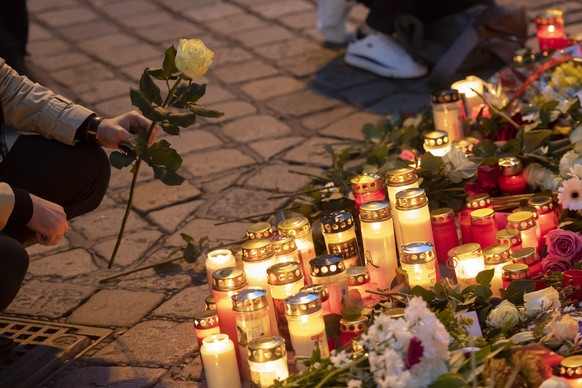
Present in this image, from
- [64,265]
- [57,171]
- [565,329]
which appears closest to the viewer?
[565,329]

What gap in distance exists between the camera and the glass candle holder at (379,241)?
2.91 meters

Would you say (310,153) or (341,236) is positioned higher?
(341,236)

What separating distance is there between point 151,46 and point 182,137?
1301 millimetres

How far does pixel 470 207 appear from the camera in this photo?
10.4 feet

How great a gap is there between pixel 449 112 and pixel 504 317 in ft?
4.61

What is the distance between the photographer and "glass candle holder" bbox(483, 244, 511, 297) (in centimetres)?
277

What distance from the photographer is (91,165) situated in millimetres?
3193

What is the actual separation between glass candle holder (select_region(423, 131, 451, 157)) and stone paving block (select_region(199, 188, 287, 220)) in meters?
0.68

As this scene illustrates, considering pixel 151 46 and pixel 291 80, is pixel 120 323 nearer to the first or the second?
pixel 291 80

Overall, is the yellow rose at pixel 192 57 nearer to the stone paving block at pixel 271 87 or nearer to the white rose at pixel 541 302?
the white rose at pixel 541 302

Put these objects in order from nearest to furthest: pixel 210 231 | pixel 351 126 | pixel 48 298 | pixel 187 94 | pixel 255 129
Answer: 1. pixel 187 94
2. pixel 48 298
3. pixel 210 231
4. pixel 351 126
5. pixel 255 129

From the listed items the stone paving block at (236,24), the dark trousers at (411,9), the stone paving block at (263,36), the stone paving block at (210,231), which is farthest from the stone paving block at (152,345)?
the stone paving block at (236,24)

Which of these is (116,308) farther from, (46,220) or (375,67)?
(375,67)

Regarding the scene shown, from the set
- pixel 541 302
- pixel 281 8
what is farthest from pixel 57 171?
pixel 281 8
